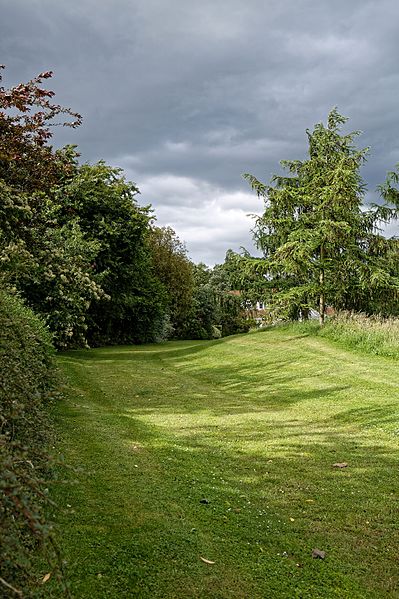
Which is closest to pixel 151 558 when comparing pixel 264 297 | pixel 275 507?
pixel 275 507

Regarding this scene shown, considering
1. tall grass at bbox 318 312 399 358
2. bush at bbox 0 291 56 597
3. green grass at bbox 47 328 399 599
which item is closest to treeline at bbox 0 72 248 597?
bush at bbox 0 291 56 597

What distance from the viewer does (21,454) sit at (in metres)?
2.69

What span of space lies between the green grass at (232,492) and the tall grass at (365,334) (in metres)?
3.18

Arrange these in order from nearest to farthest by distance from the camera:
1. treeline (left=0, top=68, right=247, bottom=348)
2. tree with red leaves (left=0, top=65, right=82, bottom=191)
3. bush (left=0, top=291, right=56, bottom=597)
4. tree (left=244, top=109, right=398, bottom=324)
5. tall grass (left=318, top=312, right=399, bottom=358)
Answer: bush (left=0, top=291, right=56, bottom=597) < treeline (left=0, top=68, right=247, bottom=348) < tree with red leaves (left=0, top=65, right=82, bottom=191) < tall grass (left=318, top=312, right=399, bottom=358) < tree (left=244, top=109, right=398, bottom=324)

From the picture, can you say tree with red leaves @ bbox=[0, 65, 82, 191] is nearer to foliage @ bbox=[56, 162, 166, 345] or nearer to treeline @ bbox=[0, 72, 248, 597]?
treeline @ bbox=[0, 72, 248, 597]

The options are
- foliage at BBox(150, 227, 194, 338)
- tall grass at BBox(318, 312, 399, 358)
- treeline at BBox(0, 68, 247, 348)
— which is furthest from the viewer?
foliage at BBox(150, 227, 194, 338)

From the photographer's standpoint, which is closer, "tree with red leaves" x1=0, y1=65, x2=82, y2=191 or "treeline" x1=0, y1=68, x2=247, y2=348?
"treeline" x1=0, y1=68, x2=247, y2=348

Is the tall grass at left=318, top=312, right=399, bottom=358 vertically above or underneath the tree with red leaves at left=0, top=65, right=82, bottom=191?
underneath

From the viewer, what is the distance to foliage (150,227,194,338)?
3600 cm

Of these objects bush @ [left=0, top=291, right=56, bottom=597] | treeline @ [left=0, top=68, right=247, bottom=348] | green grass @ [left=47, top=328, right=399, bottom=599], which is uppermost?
treeline @ [left=0, top=68, right=247, bottom=348]

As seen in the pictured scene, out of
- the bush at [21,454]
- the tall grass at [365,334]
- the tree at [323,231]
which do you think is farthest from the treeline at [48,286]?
the tall grass at [365,334]

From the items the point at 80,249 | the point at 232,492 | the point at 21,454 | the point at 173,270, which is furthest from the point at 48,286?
the point at 173,270

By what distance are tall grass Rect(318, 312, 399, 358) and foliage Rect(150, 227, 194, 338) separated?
59.1ft

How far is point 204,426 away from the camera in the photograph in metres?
8.03
